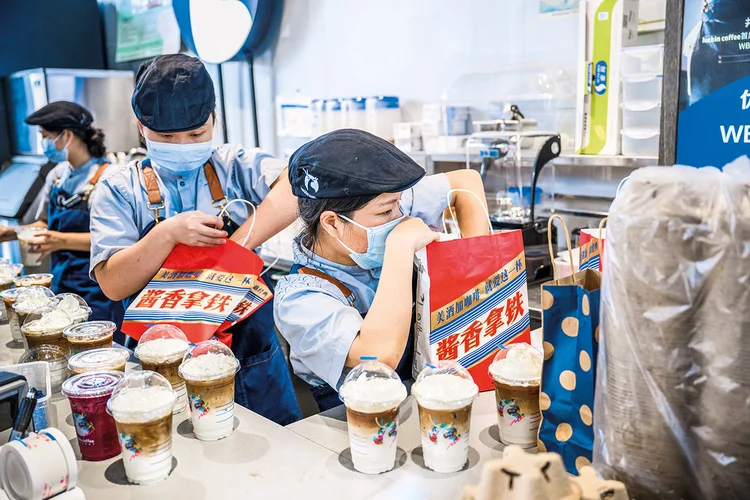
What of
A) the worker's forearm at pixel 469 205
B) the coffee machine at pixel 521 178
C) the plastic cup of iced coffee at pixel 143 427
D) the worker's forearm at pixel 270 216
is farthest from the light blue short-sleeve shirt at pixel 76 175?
the plastic cup of iced coffee at pixel 143 427

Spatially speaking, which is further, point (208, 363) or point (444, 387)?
point (208, 363)

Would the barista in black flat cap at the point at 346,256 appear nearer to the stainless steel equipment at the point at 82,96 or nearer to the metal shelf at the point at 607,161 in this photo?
the metal shelf at the point at 607,161

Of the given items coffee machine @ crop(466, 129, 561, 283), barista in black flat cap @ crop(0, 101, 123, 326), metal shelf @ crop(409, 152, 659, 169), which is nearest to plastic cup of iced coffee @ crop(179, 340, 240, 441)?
coffee machine @ crop(466, 129, 561, 283)

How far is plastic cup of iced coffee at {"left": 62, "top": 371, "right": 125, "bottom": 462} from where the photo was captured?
1.31m

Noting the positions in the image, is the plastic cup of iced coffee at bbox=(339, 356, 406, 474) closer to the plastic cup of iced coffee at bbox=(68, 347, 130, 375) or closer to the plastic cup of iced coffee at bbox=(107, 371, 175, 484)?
the plastic cup of iced coffee at bbox=(107, 371, 175, 484)

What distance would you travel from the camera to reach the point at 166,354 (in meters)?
1.51

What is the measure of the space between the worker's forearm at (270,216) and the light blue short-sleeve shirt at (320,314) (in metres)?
0.35

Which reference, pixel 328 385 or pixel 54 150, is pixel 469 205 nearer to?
pixel 328 385

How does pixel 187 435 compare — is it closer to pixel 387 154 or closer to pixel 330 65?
pixel 387 154

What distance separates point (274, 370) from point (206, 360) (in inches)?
28.9

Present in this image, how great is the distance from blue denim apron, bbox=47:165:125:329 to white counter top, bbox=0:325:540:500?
186 cm

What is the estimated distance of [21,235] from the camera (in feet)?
11.2

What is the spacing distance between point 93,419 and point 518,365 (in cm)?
86

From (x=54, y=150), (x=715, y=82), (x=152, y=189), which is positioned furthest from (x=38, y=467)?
(x=54, y=150)
